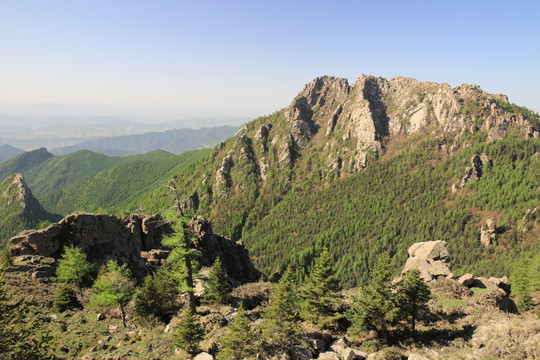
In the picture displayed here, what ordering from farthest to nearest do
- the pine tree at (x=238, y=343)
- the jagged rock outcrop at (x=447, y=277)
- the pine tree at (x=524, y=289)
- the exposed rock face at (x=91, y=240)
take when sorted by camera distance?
the exposed rock face at (x=91, y=240)
the pine tree at (x=524, y=289)
the jagged rock outcrop at (x=447, y=277)
the pine tree at (x=238, y=343)

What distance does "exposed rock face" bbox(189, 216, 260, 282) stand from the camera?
76438 mm

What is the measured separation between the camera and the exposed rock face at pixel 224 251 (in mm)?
76438

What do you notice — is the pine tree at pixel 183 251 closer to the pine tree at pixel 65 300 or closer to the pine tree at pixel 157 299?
the pine tree at pixel 157 299

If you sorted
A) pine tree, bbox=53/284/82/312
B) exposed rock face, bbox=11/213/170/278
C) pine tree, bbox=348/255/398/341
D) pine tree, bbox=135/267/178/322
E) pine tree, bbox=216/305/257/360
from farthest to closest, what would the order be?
exposed rock face, bbox=11/213/170/278, pine tree, bbox=53/284/82/312, pine tree, bbox=135/267/178/322, pine tree, bbox=348/255/398/341, pine tree, bbox=216/305/257/360

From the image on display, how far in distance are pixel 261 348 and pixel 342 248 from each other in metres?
163

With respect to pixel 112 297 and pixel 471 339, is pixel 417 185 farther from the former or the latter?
pixel 112 297

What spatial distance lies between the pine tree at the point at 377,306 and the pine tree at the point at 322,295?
2390mm

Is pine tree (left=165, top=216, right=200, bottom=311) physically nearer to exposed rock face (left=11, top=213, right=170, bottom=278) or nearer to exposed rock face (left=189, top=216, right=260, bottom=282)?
exposed rock face (left=11, top=213, right=170, bottom=278)

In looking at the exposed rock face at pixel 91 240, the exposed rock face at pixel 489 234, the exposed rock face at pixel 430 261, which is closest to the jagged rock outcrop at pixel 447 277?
the exposed rock face at pixel 430 261

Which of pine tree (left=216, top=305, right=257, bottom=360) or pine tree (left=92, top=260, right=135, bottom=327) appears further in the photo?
pine tree (left=92, top=260, right=135, bottom=327)

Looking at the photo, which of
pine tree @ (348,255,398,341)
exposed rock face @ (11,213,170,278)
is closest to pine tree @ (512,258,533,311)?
pine tree @ (348,255,398,341)

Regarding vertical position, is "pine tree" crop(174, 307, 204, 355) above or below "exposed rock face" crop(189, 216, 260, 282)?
above

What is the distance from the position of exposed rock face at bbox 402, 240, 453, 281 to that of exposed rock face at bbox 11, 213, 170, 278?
48.7m

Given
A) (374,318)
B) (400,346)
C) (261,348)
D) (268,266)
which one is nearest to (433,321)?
(400,346)
